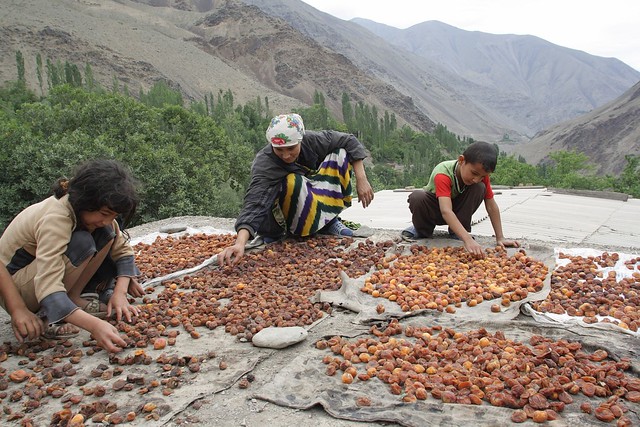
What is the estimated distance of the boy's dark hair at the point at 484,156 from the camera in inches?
144

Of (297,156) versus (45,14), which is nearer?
(297,156)

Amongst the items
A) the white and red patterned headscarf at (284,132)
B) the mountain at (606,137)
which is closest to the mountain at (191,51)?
the mountain at (606,137)

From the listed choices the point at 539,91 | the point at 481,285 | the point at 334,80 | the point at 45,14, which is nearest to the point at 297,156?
the point at 481,285

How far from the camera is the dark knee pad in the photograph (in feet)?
8.10

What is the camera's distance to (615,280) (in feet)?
11.0

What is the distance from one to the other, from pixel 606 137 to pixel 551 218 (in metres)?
53.5

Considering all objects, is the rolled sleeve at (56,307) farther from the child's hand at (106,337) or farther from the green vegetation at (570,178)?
the green vegetation at (570,178)

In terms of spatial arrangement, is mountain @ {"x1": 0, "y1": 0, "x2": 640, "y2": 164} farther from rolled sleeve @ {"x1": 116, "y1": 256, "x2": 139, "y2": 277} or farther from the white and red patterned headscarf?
rolled sleeve @ {"x1": 116, "y1": 256, "x2": 139, "y2": 277}

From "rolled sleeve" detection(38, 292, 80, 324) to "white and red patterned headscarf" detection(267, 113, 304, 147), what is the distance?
201 cm

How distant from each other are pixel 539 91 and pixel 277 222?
168036mm

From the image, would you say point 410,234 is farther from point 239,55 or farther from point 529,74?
point 529,74

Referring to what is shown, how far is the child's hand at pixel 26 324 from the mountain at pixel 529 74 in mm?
132744

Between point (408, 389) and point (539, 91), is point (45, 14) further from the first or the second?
point (539, 91)

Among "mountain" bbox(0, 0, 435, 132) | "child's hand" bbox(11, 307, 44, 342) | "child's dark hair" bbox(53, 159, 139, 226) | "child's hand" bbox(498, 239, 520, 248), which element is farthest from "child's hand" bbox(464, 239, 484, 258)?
"mountain" bbox(0, 0, 435, 132)
